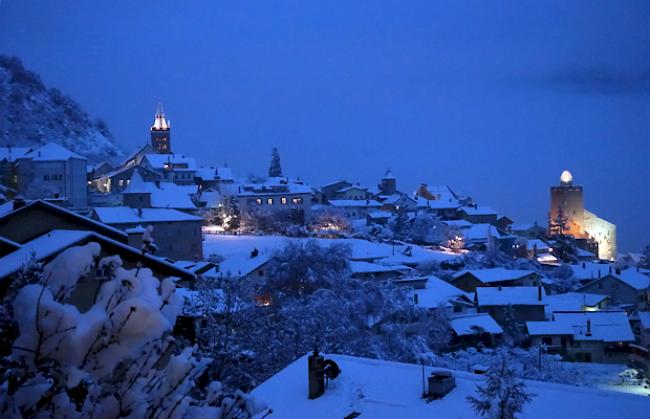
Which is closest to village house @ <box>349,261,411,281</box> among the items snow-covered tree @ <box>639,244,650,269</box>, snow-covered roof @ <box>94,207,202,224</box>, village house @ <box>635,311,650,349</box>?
snow-covered roof @ <box>94,207,202,224</box>

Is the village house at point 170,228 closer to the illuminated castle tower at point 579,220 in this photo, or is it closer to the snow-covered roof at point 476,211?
the snow-covered roof at point 476,211

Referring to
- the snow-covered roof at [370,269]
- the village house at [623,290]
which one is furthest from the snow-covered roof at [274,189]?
the village house at [623,290]

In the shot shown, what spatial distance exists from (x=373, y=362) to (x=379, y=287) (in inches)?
715

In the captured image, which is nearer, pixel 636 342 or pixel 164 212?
pixel 636 342

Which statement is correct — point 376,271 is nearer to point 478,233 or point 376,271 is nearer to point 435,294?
point 435,294

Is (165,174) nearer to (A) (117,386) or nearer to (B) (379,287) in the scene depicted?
(B) (379,287)

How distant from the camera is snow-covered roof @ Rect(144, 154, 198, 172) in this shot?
76.8 meters

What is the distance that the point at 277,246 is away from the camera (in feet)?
140

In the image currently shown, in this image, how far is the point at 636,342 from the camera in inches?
1294

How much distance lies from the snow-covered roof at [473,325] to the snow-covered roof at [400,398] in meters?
21.7

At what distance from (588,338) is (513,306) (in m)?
5.13

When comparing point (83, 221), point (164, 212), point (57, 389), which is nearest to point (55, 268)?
point (57, 389)

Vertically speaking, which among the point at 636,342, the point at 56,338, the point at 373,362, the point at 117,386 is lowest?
the point at 636,342

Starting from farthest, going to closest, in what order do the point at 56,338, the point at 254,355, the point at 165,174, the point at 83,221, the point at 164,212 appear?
1. the point at 165,174
2. the point at 164,212
3. the point at 254,355
4. the point at 83,221
5. the point at 56,338
